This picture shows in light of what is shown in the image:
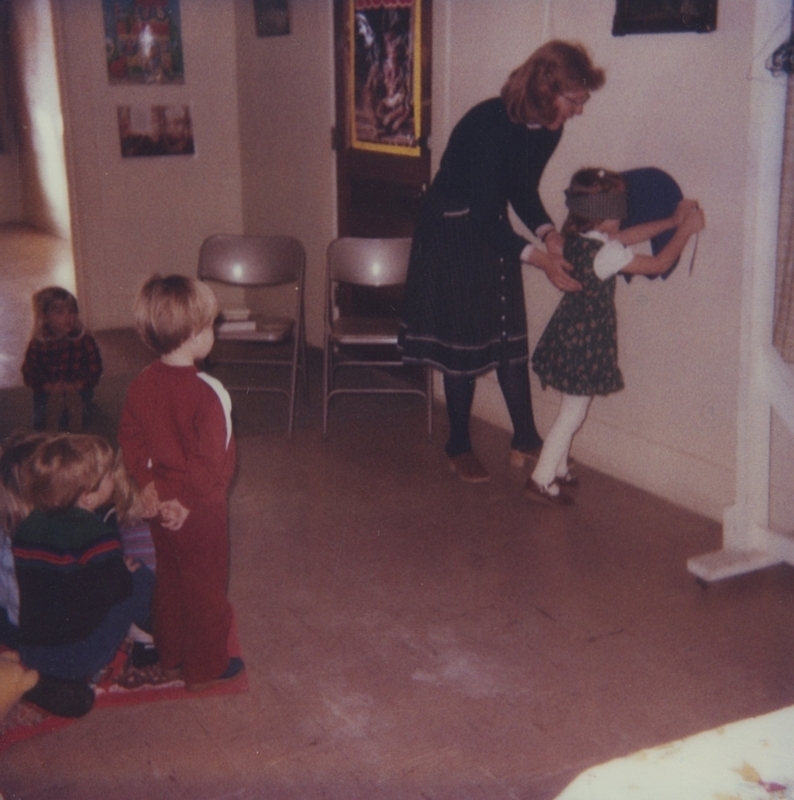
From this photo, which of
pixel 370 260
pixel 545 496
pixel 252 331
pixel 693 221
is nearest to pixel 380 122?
pixel 370 260

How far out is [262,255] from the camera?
4.87 metres

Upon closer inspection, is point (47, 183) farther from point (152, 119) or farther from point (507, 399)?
point (507, 399)

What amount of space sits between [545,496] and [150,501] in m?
1.69

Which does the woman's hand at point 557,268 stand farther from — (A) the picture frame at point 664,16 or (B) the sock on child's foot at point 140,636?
(B) the sock on child's foot at point 140,636

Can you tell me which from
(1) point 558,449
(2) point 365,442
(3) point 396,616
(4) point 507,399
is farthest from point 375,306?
(3) point 396,616

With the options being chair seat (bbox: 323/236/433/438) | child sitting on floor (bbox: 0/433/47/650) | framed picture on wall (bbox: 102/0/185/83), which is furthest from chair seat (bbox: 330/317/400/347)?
framed picture on wall (bbox: 102/0/185/83)

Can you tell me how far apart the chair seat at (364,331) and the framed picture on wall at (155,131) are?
2.42 meters

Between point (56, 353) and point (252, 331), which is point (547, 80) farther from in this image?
point (56, 353)

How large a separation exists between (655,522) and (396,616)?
110 centimetres

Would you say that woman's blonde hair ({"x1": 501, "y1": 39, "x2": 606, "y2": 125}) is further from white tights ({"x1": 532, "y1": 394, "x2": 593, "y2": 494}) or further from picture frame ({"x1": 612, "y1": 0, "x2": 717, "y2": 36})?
white tights ({"x1": 532, "y1": 394, "x2": 593, "y2": 494})

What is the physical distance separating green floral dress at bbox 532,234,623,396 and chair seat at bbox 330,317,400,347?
0.96 meters

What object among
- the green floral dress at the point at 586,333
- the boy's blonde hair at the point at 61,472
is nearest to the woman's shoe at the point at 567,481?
the green floral dress at the point at 586,333

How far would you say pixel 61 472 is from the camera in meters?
2.25

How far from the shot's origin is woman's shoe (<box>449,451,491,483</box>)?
389cm
